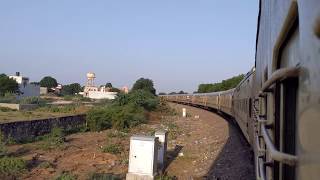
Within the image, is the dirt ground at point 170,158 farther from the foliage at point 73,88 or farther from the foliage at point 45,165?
the foliage at point 73,88

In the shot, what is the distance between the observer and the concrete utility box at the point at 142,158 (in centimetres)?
982

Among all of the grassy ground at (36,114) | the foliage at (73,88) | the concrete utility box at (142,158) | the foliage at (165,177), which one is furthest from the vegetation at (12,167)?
the foliage at (73,88)

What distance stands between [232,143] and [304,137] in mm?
14157

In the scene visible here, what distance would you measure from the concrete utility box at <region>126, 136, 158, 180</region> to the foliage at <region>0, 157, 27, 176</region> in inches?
103

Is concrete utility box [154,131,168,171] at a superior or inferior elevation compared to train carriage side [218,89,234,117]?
inferior

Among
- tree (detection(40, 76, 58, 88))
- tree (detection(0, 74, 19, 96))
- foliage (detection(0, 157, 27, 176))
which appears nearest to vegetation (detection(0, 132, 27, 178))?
foliage (detection(0, 157, 27, 176))

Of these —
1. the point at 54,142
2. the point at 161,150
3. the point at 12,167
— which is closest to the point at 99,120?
the point at 54,142

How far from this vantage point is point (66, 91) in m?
123

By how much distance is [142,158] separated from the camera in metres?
9.93

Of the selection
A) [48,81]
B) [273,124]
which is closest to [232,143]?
[273,124]

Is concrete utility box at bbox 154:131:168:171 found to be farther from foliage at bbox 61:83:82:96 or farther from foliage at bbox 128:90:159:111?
foliage at bbox 61:83:82:96

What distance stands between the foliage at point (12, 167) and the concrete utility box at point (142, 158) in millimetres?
2620

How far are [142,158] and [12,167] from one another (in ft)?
10.1

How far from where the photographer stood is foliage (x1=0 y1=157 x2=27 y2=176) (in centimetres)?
1003
